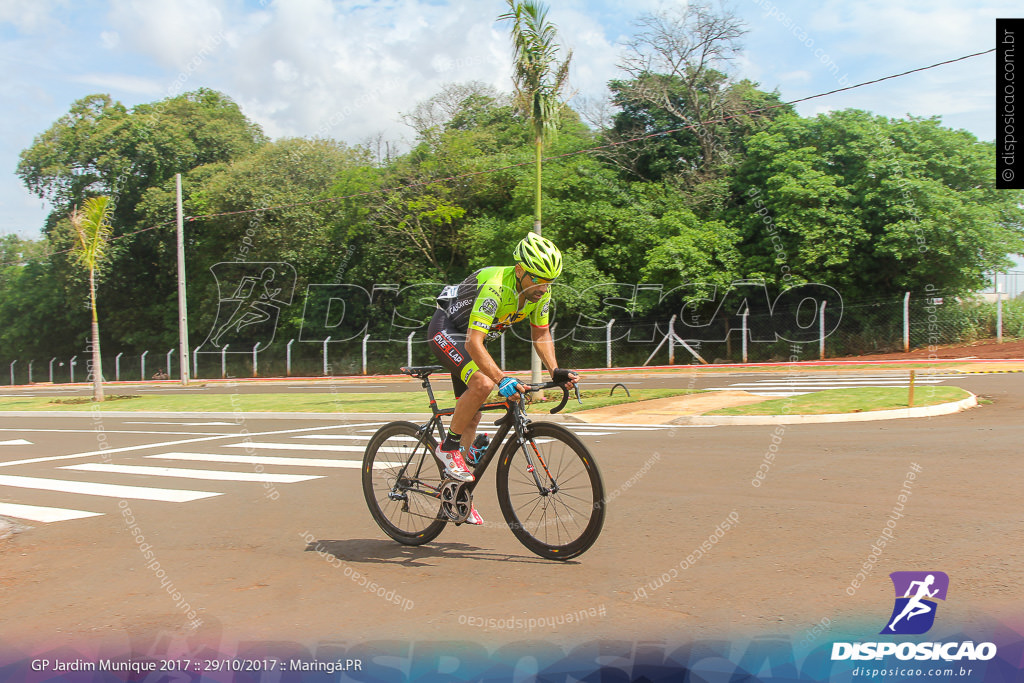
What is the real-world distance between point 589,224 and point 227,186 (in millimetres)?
22165

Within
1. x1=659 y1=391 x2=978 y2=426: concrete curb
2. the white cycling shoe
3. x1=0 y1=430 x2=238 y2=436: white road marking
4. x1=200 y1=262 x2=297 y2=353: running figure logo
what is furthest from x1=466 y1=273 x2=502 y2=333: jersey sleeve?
x1=200 y1=262 x2=297 y2=353: running figure logo

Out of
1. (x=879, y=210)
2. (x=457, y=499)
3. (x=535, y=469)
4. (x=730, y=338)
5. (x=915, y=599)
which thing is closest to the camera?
(x=915, y=599)

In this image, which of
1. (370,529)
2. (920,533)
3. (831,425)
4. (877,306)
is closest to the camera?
(920,533)

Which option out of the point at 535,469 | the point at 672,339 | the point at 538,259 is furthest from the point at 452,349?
the point at 672,339

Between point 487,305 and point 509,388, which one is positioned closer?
point 509,388

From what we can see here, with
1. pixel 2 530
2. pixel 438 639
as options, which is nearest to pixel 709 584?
pixel 438 639

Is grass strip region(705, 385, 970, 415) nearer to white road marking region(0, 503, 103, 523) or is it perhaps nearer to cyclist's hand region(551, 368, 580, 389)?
cyclist's hand region(551, 368, 580, 389)

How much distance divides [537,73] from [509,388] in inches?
541

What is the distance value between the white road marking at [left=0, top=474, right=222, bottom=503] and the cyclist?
13.0 ft

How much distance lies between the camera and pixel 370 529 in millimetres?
6445

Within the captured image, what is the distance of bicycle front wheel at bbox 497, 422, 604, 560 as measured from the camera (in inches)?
193

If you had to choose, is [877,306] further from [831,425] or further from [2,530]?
[2,530]

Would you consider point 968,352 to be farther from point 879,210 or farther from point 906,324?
→ point 879,210

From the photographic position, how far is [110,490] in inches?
348
